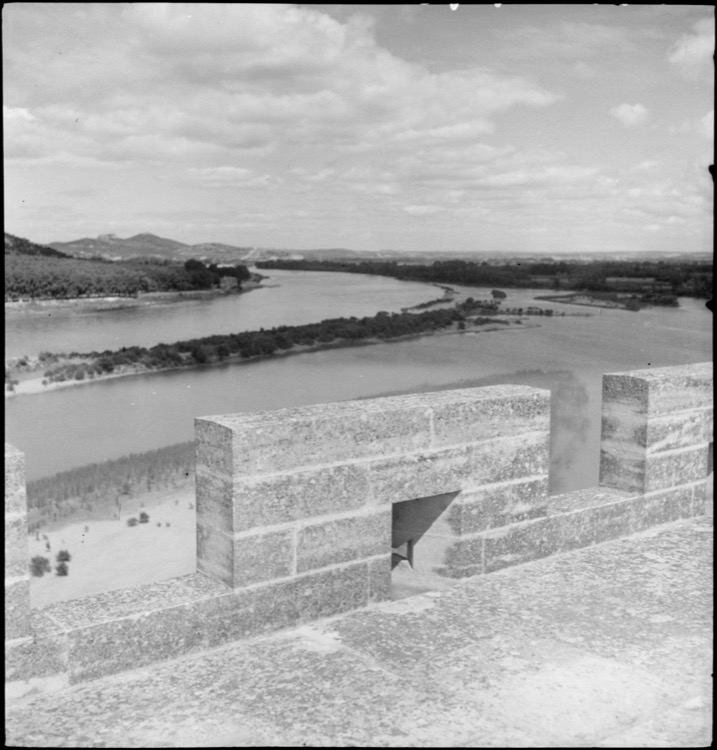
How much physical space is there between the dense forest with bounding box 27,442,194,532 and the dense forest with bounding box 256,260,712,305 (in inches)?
144

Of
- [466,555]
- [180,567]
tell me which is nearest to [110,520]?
[180,567]

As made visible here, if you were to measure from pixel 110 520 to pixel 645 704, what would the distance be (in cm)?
973

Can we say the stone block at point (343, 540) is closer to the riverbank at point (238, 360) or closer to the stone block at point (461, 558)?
the stone block at point (461, 558)

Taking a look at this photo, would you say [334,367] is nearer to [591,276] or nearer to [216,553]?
[591,276]

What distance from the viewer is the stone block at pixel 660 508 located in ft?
15.1

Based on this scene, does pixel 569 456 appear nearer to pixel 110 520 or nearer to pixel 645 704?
pixel 110 520

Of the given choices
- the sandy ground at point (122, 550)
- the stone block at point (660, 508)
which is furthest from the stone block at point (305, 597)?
the sandy ground at point (122, 550)

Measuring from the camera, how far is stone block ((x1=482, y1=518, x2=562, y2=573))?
13.0 feet

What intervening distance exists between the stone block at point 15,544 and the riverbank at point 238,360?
8068 mm

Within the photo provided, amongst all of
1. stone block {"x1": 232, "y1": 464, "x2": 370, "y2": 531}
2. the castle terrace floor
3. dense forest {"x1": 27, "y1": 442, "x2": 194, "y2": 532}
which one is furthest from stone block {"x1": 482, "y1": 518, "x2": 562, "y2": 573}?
dense forest {"x1": 27, "y1": 442, "x2": 194, "y2": 532}

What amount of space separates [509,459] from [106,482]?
8.74 metres

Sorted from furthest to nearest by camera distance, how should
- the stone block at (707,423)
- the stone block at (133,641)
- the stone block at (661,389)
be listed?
the stone block at (707,423), the stone block at (661,389), the stone block at (133,641)

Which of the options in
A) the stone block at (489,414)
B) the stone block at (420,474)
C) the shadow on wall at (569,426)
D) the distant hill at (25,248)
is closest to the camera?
the stone block at (420,474)

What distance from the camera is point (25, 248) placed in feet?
32.2
